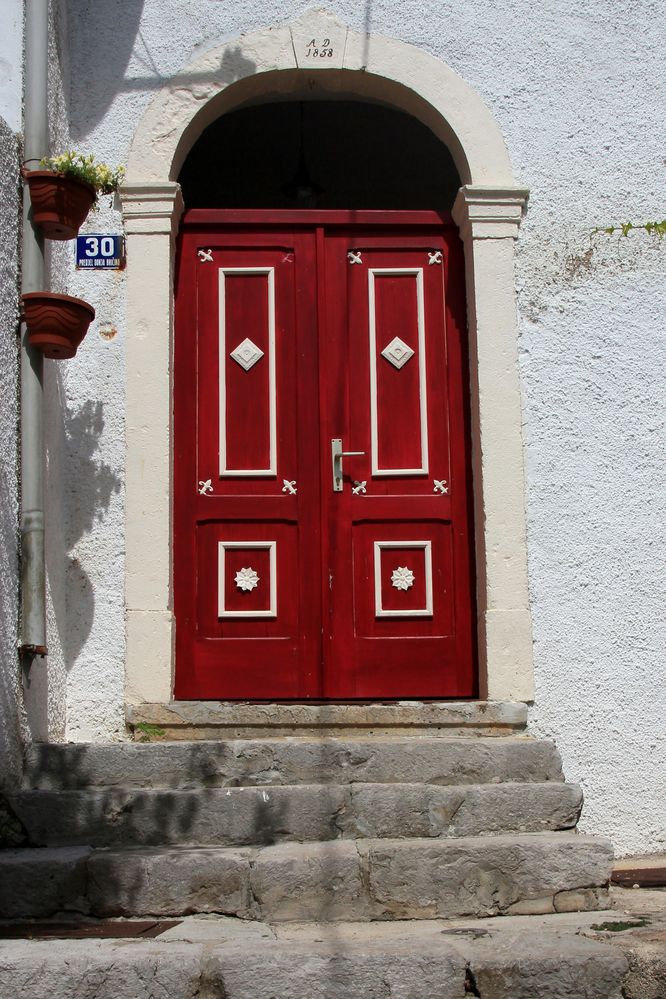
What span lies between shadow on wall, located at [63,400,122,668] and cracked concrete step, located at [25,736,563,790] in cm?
65

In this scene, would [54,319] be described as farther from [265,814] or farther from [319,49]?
[265,814]

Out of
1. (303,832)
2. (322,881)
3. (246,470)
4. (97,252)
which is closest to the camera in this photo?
(322,881)

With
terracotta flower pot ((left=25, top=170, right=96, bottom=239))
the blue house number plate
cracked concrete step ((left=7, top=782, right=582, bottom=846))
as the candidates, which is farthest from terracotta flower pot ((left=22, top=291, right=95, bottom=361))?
cracked concrete step ((left=7, top=782, right=582, bottom=846))

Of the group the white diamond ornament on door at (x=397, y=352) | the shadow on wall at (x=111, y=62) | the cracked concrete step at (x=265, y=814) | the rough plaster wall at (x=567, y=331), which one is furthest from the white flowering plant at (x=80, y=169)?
the cracked concrete step at (x=265, y=814)

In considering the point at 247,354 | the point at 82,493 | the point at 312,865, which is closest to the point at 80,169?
the point at 247,354

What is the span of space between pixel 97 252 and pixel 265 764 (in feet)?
8.12

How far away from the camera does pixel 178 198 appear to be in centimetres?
552

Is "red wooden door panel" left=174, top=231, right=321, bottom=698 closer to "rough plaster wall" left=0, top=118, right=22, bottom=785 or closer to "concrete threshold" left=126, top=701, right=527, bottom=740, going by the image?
"concrete threshold" left=126, top=701, right=527, bottom=740

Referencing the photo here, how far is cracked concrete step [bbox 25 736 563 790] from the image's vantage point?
4.52m

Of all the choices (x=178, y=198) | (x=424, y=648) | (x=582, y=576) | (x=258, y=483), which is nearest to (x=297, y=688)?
(x=424, y=648)

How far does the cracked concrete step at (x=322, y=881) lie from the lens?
13.0ft

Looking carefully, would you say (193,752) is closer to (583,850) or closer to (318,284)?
(583,850)

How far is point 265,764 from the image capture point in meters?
4.53

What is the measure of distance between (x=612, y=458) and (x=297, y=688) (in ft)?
Answer: 5.86
